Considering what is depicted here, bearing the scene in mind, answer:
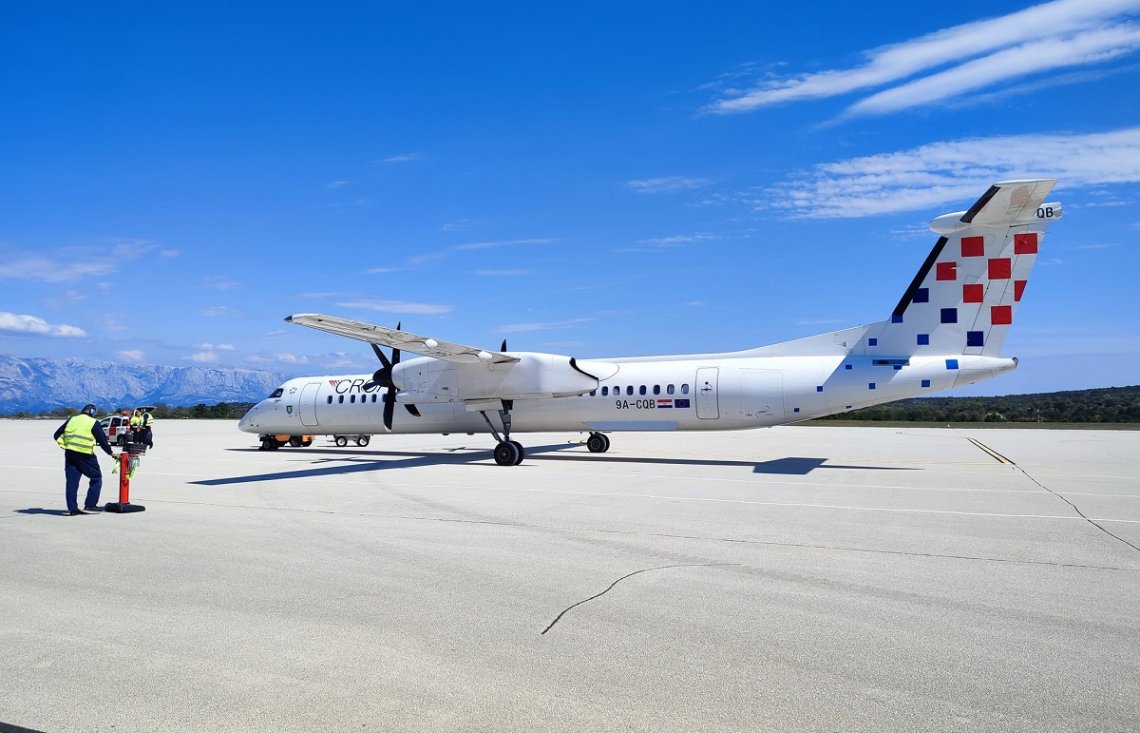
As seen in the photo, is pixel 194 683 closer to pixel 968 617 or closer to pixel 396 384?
pixel 968 617

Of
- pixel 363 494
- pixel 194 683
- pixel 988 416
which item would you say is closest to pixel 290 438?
pixel 363 494

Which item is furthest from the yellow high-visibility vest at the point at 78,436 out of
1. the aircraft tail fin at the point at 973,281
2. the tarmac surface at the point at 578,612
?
the aircraft tail fin at the point at 973,281

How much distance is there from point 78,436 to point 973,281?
18.2 meters

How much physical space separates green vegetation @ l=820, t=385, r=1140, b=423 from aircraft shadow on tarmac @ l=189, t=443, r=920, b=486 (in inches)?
409

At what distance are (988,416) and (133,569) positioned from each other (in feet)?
230

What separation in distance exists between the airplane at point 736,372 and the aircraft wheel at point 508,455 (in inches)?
1.3

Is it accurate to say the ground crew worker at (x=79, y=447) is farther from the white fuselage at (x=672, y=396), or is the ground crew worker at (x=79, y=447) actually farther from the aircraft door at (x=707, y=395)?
the aircraft door at (x=707, y=395)

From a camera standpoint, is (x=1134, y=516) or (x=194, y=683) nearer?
(x=194, y=683)

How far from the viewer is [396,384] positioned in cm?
2330

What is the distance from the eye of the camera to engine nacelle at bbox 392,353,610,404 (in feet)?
72.3

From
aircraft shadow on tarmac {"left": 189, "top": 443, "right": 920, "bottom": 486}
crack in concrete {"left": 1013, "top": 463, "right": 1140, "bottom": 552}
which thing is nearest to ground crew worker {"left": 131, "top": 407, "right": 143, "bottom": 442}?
aircraft shadow on tarmac {"left": 189, "top": 443, "right": 920, "bottom": 486}

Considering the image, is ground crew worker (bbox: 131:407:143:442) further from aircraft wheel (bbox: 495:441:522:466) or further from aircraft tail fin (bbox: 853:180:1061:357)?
aircraft tail fin (bbox: 853:180:1061:357)

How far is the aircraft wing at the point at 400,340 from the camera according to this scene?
17969 mm

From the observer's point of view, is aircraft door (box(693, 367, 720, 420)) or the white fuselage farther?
aircraft door (box(693, 367, 720, 420))
